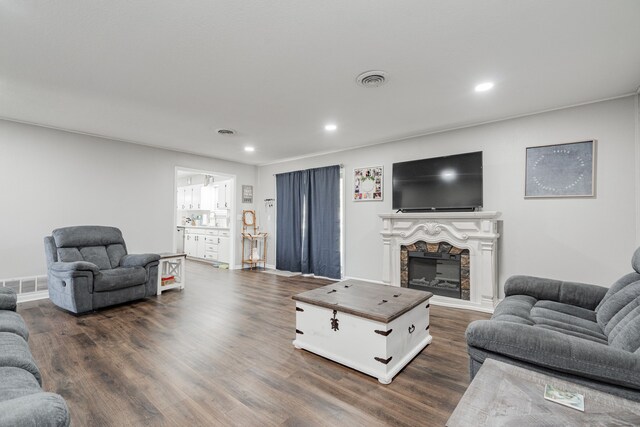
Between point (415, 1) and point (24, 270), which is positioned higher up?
point (415, 1)

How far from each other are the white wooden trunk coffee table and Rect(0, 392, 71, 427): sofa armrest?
66.5 inches

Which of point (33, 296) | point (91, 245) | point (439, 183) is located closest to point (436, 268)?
point (439, 183)

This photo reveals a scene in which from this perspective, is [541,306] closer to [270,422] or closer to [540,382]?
[540,382]

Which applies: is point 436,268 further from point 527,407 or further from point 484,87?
point 527,407

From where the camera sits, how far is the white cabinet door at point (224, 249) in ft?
23.3

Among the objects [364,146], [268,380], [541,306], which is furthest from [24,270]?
[541,306]

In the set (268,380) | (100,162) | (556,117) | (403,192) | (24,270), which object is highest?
(556,117)

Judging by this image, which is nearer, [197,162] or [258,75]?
[258,75]

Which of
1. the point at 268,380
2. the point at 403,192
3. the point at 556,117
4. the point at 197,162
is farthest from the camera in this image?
the point at 197,162

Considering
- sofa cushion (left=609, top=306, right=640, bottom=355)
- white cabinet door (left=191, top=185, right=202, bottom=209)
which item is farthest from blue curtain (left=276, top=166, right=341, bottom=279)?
sofa cushion (left=609, top=306, right=640, bottom=355)

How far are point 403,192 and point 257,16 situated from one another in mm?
3352

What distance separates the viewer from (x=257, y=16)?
1.90 metres

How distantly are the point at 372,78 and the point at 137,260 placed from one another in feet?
12.9

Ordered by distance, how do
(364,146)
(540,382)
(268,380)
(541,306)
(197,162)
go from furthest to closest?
(197,162)
(364,146)
(541,306)
(268,380)
(540,382)
